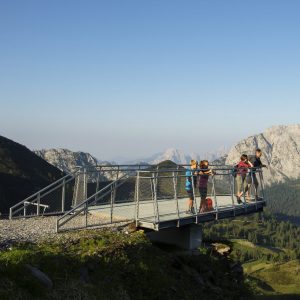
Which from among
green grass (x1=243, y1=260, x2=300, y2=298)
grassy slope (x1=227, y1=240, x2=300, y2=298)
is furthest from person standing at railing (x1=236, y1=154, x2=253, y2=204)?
green grass (x1=243, y1=260, x2=300, y2=298)

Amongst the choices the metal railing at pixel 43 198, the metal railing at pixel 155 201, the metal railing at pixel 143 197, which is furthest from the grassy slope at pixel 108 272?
the metal railing at pixel 43 198

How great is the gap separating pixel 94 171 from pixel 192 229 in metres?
6.37

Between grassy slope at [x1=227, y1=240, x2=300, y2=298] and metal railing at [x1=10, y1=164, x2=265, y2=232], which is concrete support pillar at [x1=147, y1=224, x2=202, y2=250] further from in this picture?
grassy slope at [x1=227, y1=240, x2=300, y2=298]

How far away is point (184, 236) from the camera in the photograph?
1859 centimetres

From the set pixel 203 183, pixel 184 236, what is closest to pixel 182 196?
pixel 203 183

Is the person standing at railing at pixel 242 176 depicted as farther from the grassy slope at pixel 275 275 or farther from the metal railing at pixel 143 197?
the grassy slope at pixel 275 275

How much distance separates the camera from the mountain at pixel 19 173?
13659cm

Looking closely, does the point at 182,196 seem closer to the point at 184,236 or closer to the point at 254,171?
the point at 254,171

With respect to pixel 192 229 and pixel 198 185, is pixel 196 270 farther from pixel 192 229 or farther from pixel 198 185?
pixel 198 185

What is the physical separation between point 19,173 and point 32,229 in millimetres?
156289

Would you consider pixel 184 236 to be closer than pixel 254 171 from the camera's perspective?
Yes

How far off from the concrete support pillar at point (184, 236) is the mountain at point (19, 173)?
351ft

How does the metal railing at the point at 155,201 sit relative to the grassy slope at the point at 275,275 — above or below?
above

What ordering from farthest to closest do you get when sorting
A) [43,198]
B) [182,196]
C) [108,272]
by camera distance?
1. [182,196]
2. [43,198]
3. [108,272]
